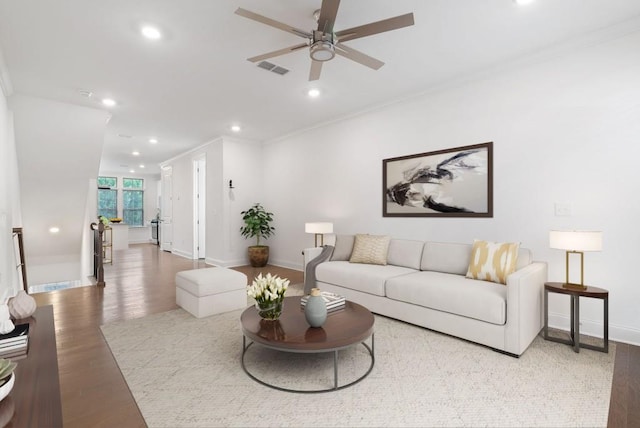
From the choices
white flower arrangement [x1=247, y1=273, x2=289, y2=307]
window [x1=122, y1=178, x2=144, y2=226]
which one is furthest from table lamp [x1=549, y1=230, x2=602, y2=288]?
window [x1=122, y1=178, x2=144, y2=226]

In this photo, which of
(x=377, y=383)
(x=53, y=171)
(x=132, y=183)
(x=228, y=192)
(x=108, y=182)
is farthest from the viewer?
(x=132, y=183)

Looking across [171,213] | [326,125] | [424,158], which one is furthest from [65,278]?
[424,158]

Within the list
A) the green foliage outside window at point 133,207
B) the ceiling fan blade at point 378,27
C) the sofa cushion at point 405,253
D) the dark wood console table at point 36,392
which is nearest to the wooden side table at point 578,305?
the sofa cushion at point 405,253

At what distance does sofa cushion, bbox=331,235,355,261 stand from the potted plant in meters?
2.47

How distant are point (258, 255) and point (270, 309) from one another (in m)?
4.19

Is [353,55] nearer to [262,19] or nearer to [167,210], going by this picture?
[262,19]

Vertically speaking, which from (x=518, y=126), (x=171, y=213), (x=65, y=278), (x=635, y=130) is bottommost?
(x=65, y=278)

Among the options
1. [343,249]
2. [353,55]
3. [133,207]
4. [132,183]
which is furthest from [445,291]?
[132,183]

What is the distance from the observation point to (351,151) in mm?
5203

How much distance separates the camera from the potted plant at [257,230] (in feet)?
21.3

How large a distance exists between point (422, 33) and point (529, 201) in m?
2.02

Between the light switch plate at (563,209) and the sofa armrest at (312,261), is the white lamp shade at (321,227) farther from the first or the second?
the light switch plate at (563,209)

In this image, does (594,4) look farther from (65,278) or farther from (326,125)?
(65,278)

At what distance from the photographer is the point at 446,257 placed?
143 inches
